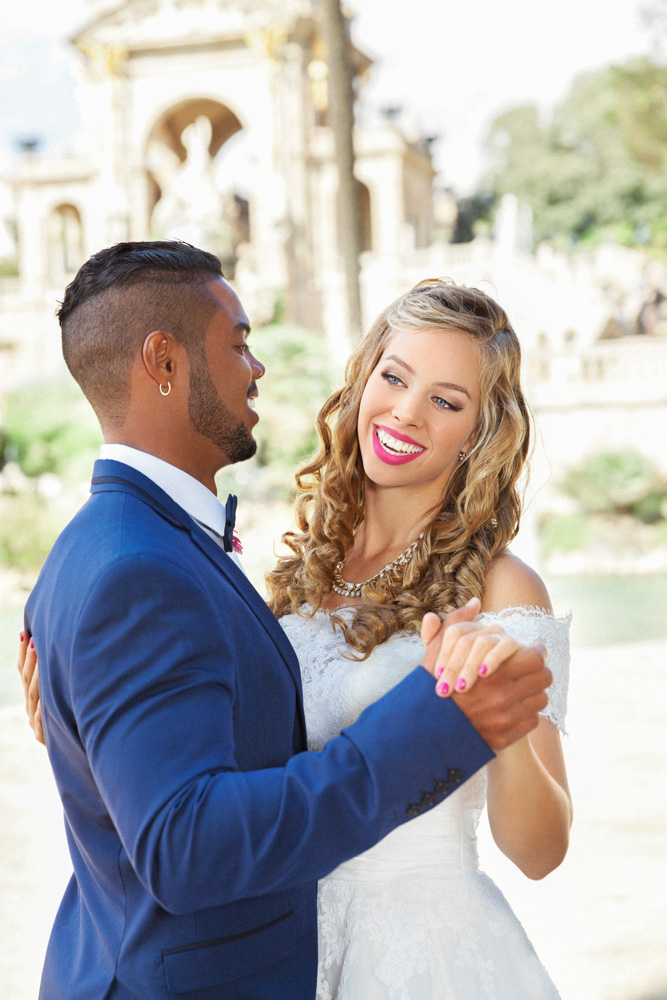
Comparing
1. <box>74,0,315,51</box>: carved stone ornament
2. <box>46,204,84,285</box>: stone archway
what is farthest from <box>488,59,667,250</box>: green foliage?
<box>46,204,84,285</box>: stone archway

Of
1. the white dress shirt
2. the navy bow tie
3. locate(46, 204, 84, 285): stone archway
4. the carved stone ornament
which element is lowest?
the navy bow tie

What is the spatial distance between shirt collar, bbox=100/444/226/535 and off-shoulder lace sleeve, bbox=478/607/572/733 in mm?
784

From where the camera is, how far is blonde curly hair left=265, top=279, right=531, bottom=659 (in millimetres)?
2529

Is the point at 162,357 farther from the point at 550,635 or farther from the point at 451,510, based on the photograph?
the point at 451,510

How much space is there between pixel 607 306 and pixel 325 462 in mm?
28946

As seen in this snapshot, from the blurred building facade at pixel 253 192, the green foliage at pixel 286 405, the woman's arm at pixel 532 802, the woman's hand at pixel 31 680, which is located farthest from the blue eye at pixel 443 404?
the blurred building facade at pixel 253 192

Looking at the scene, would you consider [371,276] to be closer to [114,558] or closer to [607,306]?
[607,306]

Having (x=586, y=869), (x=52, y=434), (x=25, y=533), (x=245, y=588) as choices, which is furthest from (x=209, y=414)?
(x=52, y=434)

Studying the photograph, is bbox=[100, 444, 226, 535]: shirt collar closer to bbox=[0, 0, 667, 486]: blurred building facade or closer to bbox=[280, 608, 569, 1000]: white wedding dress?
bbox=[280, 608, 569, 1000]: white wedding dress

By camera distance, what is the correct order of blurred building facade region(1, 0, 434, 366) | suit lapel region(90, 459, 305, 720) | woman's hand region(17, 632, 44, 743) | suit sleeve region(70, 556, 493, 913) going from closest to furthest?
suit sleeve region(70, 556, 493, 913) → suit lapel region(90, 459, 305, 720) → woman's hand region(17, 632, 44, 743) → blurred building facade region(1, 0, 434, 366)

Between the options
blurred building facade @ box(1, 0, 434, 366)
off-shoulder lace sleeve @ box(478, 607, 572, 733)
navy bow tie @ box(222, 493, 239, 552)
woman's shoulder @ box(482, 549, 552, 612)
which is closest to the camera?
navy bow tie @ box(222, 493, 239, 552)

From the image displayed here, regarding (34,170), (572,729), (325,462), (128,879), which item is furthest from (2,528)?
(34,170)

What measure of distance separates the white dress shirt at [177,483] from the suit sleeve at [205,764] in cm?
26

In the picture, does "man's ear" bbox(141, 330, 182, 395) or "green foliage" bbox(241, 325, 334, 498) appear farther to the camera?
"green foliage" bbox(241, 325, 334, 498)
